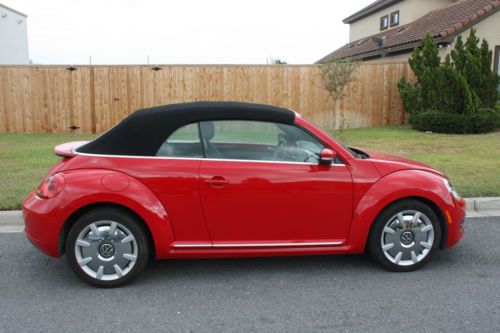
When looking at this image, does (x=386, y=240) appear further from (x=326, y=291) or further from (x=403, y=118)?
(x=403, y=118)

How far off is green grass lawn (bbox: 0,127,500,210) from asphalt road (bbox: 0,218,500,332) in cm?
229

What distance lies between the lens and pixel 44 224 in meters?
3.64

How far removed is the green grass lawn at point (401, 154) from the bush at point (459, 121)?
0.39m

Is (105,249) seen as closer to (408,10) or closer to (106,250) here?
(106,250)

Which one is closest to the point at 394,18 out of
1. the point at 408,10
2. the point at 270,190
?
the point at 408,10

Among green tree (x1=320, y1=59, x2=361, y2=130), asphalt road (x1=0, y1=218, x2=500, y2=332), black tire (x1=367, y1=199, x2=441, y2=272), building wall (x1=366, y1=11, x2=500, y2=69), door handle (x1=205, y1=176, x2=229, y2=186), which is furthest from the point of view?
building wall (x1=366, y1=11, x2=500, y2=69)

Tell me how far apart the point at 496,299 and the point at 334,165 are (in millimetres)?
1621

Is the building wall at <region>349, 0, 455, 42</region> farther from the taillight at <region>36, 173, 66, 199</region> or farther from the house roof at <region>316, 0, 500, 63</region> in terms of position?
the taillight at <region>36, 173, 66, 199</region>

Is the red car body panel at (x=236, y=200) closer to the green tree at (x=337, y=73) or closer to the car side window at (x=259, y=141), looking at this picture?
the car side window at (x=259, y=141)

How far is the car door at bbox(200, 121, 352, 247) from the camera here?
374cm

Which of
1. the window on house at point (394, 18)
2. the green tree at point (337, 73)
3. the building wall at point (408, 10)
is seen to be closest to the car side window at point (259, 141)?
the green tree at point (337, 73)

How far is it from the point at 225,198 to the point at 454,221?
2075 millimetres

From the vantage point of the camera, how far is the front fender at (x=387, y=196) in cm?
387

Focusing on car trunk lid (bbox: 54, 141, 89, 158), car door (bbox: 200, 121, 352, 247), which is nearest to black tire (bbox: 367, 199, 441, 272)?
car door (bbox: 200, 121, 352, 247)
